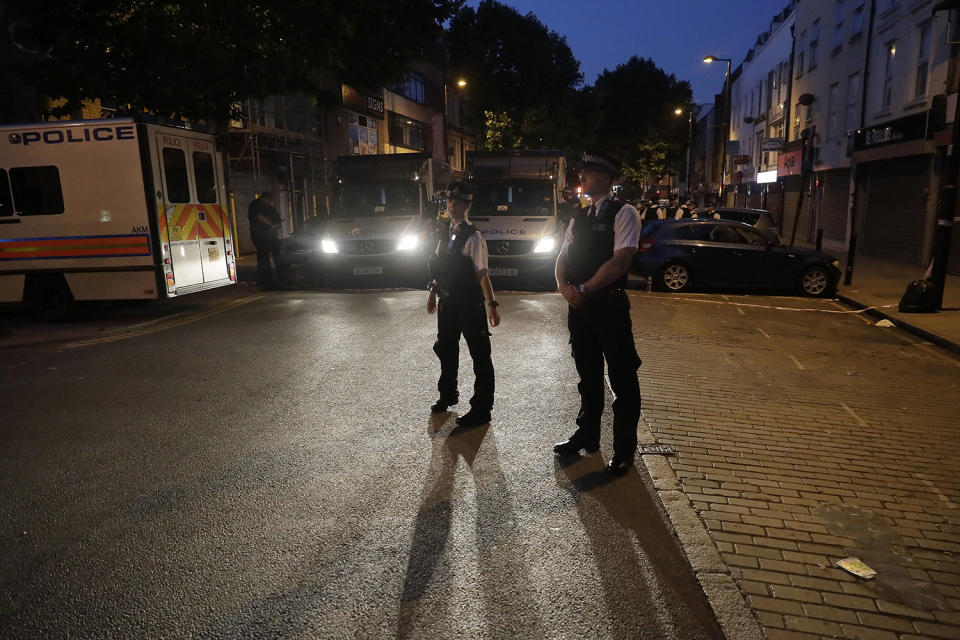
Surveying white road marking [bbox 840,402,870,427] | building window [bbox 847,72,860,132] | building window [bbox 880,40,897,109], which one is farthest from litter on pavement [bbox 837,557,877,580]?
building window [bbox 847,72,860,132]

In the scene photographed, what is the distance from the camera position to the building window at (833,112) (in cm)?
2378

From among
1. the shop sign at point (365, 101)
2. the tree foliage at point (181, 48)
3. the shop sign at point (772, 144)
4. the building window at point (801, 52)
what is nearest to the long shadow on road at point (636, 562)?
the tree foliage at point (181, 48)

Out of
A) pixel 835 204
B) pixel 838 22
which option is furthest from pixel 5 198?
pixel 838 22

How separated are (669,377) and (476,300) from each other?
258 cm

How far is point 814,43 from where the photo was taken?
26891 millimetres

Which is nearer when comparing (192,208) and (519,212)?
(192,208)

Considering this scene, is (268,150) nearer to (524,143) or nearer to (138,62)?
(138,62)

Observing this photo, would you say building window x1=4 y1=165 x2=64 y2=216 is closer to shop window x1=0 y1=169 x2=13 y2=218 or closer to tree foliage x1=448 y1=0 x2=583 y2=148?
shop window x1=0 y1=169 x2=13 y2=218

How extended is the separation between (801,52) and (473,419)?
96.8 feet

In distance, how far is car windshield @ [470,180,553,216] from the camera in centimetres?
1426

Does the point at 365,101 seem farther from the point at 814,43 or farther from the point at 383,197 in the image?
the point at 814,43

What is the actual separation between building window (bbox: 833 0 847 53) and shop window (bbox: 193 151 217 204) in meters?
22.4

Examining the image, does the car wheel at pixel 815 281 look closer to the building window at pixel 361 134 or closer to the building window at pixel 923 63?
the building window at pixel 923 63

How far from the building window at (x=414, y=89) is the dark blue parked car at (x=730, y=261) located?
25.6 m
